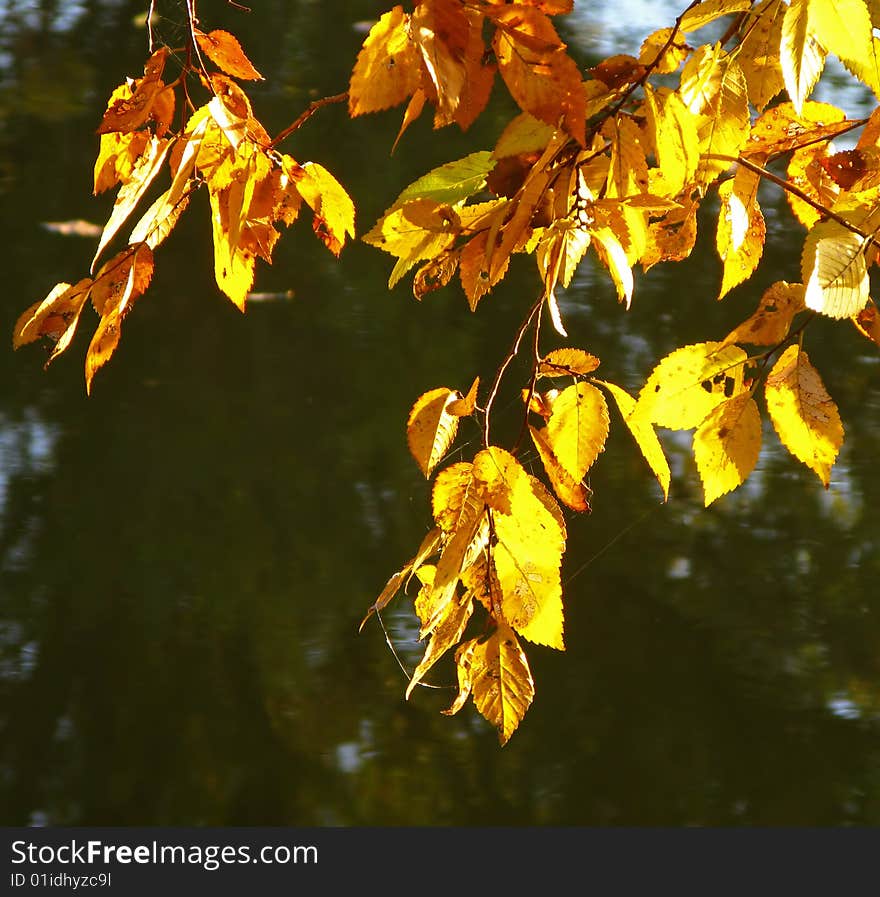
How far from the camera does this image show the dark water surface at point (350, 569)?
1.19m

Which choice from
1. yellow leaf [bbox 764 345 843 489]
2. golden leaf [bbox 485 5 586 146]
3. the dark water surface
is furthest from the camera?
the dark water surface

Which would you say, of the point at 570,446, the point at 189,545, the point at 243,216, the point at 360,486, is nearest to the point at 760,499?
the point at 360,486

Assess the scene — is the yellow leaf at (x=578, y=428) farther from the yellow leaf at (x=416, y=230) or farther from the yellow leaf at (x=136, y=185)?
the yellow leaf at (x=136, y=185)

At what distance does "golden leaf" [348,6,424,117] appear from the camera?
44 cm

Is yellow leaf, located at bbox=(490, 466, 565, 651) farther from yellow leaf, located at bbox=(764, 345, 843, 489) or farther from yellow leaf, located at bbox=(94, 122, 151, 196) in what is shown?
yellow leaf, located at bbox=(94, 122, 151, 196)

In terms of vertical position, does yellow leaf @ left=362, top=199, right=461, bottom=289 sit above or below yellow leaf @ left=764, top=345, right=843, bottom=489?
above

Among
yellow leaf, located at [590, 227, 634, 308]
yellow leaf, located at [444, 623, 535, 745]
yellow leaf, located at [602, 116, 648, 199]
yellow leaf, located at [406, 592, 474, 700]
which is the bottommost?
yellow leaf, located at [444, 623, 535, 745]

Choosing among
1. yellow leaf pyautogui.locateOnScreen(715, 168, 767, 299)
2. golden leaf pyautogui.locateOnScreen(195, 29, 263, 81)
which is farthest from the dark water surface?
golden leaf pyautogui.locateOnScreen(195, 29, 263, 81)

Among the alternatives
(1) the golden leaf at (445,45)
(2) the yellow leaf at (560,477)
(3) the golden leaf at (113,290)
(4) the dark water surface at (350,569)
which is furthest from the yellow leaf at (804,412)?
(4) the dark water surface at (350,569)

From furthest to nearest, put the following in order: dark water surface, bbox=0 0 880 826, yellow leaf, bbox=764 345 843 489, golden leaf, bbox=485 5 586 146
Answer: dark water surface, bbox=0 0 880 826
yellow leaf, bbox=764 345 843 489
golden leaf, bbox=485 5 586 146

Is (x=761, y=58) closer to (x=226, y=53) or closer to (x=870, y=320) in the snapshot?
(x=870, y=320)

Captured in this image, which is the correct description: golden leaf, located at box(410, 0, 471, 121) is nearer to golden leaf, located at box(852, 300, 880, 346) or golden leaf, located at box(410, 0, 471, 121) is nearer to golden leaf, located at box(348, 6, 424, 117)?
golden leaf, located at box(348, 6, 424, 117)

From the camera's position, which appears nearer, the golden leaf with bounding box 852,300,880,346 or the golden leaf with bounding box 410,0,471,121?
the golden leaf with bounding box 410,0,471,121

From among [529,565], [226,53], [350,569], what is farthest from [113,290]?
[350,569]
